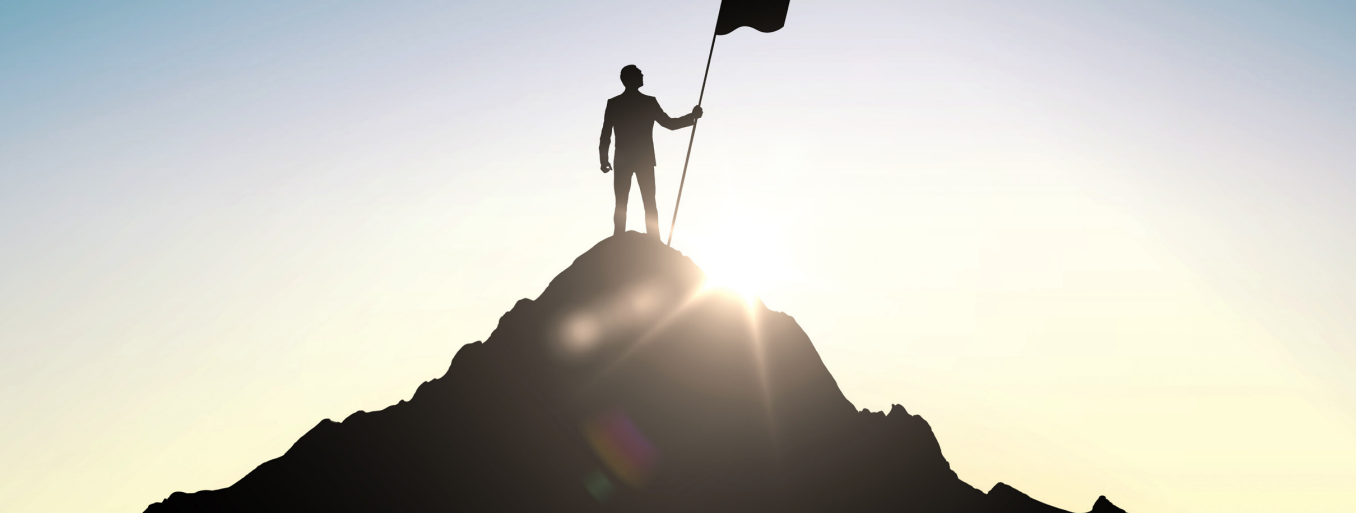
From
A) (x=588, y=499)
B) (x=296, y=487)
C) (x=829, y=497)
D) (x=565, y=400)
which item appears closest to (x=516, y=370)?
(x=565, y=400)

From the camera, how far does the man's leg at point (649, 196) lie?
64.3 ft

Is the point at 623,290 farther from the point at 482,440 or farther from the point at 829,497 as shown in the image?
the point at 829,497

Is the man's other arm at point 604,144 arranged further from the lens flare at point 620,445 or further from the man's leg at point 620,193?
the lens flare at point 620,445

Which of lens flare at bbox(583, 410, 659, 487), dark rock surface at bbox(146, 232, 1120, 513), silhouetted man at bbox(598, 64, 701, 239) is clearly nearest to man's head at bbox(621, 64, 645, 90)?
silhouetted man at bbox(598, 64, 701, 239)

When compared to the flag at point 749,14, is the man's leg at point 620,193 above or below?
below

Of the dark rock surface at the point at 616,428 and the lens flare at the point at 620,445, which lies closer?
the lens flare at the point at 620,445

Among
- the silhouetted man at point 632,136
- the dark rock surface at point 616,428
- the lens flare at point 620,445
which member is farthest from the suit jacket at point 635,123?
the lens flare at point 620,445

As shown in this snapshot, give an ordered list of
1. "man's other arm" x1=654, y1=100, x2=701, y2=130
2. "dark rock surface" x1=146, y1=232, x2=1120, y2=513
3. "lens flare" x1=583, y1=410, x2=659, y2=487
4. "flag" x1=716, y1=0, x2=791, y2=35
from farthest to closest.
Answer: "flag" x1=716, y1=0, x2=791, y2=35
"man's other arm" x1=654, y1=100, x2=701, y2=130
"dark rock surface" x1=146, y1=232, x2=1120, y2=513
"lens flare" x1=583, y1=410, x2=659, y2=487

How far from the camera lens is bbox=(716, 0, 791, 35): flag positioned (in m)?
19.5

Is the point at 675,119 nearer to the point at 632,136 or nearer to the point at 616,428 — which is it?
the point at 632,136

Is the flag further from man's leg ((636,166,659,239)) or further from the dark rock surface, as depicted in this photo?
the dark rock surface

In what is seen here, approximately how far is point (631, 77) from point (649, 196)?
2.16 meters

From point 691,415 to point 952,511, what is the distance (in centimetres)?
538

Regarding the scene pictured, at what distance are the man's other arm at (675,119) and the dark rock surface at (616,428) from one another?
2071 mm
